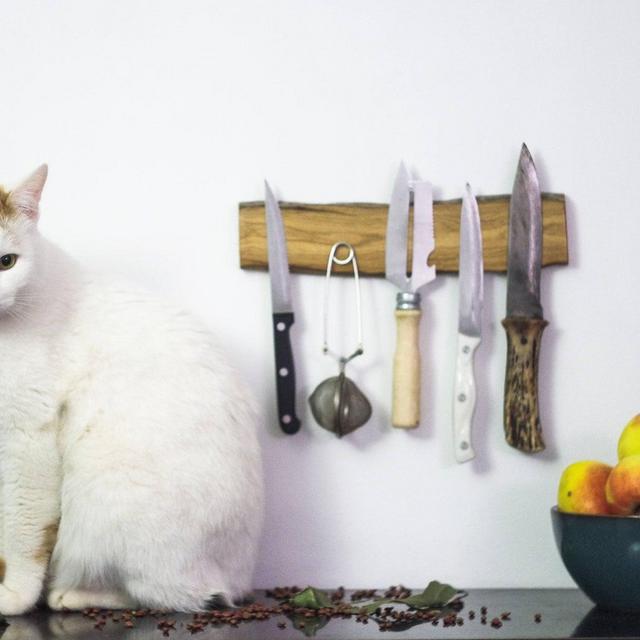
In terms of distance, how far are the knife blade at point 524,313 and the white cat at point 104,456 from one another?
0.44 m

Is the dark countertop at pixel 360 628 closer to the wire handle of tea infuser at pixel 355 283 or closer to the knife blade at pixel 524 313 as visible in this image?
the knife blade at pixel 524 313

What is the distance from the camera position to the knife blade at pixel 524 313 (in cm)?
151

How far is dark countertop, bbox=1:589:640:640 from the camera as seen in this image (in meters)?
1.15

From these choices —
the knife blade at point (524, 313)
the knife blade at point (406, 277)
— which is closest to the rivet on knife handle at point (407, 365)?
the knife blade at point (406, 277)

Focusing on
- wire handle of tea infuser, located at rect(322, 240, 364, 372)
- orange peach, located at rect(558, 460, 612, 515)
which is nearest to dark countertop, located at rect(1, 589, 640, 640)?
orange peach, located at rect(558, 460, 612, 515)

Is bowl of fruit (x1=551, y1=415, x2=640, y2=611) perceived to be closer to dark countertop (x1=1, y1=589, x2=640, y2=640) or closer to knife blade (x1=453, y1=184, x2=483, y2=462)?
dark countertop (x1=1, y1=589, x2=640, y2=640)

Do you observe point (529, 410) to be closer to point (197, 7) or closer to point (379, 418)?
point (379, 418)

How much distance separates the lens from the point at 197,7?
5.30ft

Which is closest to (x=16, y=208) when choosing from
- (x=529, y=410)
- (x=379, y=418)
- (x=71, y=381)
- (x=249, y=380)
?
(x=71, y=381)

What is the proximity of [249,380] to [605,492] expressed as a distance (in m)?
0.60

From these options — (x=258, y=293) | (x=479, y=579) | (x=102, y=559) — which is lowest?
(x=479, y=579)

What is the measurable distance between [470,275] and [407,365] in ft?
0.58

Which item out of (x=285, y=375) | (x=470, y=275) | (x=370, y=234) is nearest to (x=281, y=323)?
(x=285, y=375)

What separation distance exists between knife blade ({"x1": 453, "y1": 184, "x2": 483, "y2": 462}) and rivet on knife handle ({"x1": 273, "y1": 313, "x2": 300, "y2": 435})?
26cm
